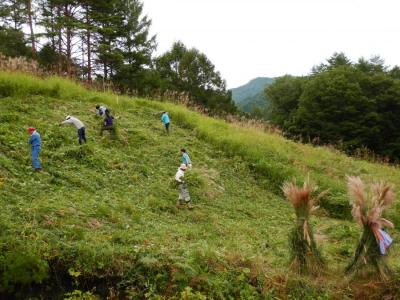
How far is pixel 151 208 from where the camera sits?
9523 mm

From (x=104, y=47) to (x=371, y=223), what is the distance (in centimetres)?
2465

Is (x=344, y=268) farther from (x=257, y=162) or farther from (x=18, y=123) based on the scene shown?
(x=18, y=123)

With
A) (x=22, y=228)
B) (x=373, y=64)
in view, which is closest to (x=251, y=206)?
(x=22, y=228)

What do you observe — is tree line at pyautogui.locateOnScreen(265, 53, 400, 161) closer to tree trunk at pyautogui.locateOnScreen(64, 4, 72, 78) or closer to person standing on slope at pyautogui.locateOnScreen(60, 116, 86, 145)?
tree trunk at pyautogui.locateOnScreen(64, 4, 72, 78)

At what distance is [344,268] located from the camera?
667 centimetres

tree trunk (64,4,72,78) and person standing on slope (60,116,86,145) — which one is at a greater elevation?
tree trunk (64,4,72,78)

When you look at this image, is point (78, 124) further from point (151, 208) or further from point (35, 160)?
point (151, 208)

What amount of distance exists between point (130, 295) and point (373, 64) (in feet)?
162

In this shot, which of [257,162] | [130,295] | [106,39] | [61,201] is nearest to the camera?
[130,295]

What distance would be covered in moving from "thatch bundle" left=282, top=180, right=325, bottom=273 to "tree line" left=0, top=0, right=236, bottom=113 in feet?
52.7

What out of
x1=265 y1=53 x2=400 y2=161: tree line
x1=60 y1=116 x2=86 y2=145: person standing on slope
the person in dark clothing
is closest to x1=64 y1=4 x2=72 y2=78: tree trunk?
the person in dark clothing

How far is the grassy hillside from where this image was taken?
227 inches

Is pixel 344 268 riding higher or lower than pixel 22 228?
lower

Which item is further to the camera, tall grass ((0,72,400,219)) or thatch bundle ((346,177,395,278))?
tall grass ((0,72,400,219))
